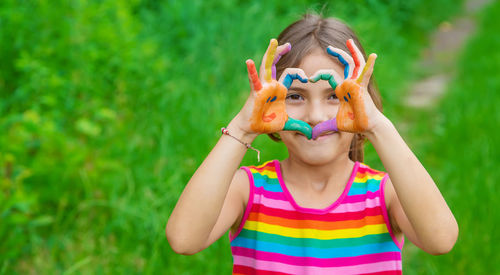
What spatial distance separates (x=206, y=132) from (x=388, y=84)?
7.81 ft

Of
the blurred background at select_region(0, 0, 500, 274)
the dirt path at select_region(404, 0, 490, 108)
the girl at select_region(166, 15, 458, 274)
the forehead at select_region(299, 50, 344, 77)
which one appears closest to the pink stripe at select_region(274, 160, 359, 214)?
the girl at select_region(166, 15, 458, 274)

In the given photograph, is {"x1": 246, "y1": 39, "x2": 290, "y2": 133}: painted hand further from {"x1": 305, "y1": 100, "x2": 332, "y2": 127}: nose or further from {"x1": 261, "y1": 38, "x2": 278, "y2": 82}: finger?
{"x1": 305, "y1": 100, "x2": 332, "y2": 127}: nose

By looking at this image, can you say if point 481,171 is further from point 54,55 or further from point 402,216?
point 54,55

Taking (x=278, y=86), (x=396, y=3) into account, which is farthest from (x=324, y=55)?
(x=396, y=3)

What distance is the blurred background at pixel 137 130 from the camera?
2547mm

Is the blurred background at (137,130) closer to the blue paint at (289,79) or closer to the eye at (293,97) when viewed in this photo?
the eye at (293,97)

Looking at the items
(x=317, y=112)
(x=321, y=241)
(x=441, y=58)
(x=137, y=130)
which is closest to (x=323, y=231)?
(x=321, y=241)

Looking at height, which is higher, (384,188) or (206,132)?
(206,132)

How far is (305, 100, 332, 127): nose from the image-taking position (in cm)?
157

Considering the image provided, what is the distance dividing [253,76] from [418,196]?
53cm

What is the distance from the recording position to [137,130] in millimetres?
3385

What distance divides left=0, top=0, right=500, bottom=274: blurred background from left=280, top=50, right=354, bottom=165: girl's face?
52cm

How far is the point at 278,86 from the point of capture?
146 centimetres

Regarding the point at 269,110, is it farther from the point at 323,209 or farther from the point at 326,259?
the point at 326,259
